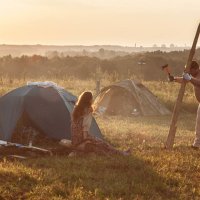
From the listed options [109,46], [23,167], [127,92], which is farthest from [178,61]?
[109,46]

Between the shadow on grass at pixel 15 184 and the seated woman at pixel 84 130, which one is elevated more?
the seated woman at pixel 84 130

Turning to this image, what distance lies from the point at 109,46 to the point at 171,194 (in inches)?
7404

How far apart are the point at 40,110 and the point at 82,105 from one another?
2476 millimetres

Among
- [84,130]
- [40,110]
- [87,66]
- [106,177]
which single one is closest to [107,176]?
[106,177]

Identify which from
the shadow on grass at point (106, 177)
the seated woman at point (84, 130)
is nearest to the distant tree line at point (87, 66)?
the seated woman at point (84, 130)

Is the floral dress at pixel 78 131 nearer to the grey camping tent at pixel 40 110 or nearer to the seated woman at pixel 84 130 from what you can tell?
the seated woman at pixel 84 130

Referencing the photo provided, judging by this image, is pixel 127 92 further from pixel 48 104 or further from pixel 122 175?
pixel 122 175

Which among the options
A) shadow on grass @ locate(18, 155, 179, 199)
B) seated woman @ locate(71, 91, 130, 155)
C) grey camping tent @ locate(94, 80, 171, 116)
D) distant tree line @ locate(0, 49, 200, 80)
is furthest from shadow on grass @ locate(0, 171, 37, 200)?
distant tree line @ locate(0, 49, 200, 80)

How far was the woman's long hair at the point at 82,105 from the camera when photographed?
1048 centimetres

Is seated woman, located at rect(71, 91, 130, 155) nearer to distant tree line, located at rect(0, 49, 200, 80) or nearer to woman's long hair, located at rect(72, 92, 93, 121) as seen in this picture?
woman's long hair, located at rect(72, 92, 93, 121)

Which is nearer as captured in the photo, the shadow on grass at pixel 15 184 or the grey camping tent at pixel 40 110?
the shadow on grass at pixel 15 184

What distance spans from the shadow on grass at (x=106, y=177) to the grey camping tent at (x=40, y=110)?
8.91 ft

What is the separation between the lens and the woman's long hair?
10484 millimetres

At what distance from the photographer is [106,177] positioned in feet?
26.6
